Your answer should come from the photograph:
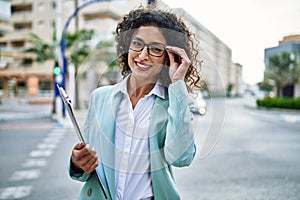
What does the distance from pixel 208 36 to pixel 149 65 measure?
Result: 0.93 feet

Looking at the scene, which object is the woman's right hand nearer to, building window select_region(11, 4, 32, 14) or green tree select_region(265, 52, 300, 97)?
green tree select_region(265, 52, 300, 97)

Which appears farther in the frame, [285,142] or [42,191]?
[285,142]

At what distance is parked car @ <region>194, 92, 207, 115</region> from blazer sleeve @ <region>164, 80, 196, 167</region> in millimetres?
54

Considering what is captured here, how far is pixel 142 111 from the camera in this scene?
3.30 feet

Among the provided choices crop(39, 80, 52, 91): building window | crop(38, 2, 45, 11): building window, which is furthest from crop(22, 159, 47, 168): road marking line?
crop(38, 2, 45, 11): building window

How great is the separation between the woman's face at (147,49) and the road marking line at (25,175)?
396 centimetres

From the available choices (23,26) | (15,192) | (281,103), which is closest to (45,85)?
(23,26)

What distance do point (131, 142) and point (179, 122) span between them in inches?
6.6

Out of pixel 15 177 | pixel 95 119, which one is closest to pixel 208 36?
pixel 95 119

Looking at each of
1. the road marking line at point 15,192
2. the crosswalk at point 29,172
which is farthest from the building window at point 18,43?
the road marking line at point 15,192

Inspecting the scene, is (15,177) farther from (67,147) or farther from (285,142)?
(285,142)

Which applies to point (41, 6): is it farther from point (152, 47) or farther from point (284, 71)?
point (152, 47)

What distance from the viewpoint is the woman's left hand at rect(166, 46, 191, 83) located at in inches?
34.9

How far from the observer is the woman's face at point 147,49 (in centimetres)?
88
